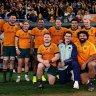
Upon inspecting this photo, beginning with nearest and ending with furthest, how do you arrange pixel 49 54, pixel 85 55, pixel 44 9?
1. pixel 85 55
2. pixel 49 54
3. pixel 44 9

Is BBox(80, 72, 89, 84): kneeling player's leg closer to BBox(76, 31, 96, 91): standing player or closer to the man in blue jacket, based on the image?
BBox(76, 31, 96, 91): standing player

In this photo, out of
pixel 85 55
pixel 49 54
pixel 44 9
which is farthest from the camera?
pixel 44 9

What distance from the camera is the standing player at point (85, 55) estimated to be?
459 cm

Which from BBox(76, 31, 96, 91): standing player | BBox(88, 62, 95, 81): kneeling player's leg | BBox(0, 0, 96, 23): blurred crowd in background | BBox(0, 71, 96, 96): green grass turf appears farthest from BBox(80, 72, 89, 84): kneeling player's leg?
BBox(0, 0, 96, 23): blurred crowd in background

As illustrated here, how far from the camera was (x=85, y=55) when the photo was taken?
4766 millimetres

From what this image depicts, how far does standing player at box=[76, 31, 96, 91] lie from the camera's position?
4.59m

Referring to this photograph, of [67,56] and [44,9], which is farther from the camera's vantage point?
[44,9]

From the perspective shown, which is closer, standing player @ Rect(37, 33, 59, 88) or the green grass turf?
the green grass turf

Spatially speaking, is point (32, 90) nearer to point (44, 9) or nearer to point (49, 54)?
point (49, 54)

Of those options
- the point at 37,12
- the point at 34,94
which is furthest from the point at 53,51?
the point at 37,12

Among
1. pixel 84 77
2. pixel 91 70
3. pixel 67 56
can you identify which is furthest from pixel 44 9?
pixel 91 70

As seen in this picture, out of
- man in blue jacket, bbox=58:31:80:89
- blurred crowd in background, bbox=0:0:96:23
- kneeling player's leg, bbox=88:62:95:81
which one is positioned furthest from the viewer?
blurred crowd in background, bbox=0:0:96:23

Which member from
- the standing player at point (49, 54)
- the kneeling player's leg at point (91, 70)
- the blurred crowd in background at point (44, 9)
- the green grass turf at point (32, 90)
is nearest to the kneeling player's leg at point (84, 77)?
the green grass turf at point (32, 90)

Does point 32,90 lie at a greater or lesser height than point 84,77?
lesser
